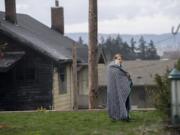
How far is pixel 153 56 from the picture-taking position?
7731 centimetres

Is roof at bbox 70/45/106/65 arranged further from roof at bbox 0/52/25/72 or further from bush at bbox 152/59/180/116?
bush at bbox 152/59/180/116

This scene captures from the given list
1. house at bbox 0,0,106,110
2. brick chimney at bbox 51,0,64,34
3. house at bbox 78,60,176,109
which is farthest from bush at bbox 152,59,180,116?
house at bbox 78,60,176,109

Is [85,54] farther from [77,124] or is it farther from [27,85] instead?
[77,124]

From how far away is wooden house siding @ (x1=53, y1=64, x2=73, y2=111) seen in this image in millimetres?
31703

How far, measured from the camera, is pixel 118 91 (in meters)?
14.3

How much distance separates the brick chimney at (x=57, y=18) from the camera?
4081 centimetres

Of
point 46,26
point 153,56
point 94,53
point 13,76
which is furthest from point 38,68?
point 153,56

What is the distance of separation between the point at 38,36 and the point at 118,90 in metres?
21.2

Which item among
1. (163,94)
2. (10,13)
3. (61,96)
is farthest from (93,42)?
(10,13)

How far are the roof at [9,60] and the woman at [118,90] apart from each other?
15.3 meters

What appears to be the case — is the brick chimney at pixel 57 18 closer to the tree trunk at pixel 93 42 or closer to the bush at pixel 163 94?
the tree trunk at pixel 93 42

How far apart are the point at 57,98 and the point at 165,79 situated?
19.7m

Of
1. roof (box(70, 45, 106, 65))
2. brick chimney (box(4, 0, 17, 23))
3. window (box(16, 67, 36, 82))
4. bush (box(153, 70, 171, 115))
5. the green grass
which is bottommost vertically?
the green grass

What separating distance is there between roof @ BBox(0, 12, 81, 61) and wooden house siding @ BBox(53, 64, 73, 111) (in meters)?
0.95
